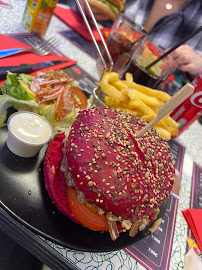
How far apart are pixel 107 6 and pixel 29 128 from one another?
9.73 ft

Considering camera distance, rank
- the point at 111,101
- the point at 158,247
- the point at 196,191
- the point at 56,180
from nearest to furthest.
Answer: the point at 56,180
the point at 158,247
the point at 111,101
the point at 196,191

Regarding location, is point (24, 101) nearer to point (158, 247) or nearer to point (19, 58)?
point (19, 58)

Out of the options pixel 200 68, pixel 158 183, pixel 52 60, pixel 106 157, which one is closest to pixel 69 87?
pixel 52 60

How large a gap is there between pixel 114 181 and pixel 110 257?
0.56 metres

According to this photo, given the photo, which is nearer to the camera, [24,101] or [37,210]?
[37,210]

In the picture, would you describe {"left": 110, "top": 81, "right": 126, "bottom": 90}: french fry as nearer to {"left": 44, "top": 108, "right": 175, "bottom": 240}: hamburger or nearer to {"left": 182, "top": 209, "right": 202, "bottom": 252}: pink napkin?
{"left": 44, "top": 108, "right": 175, "bottom": 240}: hamburger

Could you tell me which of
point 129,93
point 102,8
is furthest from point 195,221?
point 102,8

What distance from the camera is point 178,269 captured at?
5.17 ft

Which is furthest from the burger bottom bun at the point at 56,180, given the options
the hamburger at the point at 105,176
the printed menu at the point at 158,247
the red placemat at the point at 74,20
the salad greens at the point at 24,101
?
the red placemat at the point at 74,20

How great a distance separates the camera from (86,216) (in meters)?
1.24

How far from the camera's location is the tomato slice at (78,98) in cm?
198

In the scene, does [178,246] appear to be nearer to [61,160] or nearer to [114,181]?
[114,181]

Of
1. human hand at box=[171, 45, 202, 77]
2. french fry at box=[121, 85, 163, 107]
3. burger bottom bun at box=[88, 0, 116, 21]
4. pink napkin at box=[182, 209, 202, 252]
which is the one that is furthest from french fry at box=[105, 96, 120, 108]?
burger bottom bun at box=[88, 0, 116, 21]

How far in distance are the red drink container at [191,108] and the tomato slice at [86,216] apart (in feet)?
5.26
